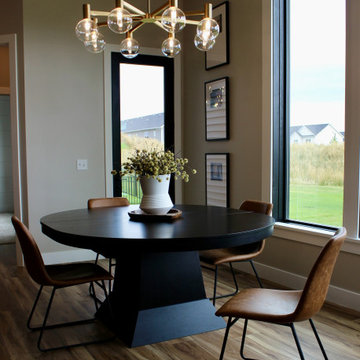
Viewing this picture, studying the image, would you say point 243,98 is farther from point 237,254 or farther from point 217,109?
point 237,254

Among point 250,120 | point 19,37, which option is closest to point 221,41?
point 250,120

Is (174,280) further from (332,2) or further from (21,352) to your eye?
(332,2)

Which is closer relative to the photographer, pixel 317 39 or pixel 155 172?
pixel 155 172

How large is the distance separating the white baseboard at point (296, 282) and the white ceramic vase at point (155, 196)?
1480mm

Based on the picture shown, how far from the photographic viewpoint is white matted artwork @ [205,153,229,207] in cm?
434

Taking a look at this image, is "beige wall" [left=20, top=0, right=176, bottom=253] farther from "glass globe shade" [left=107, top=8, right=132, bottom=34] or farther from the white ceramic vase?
"glass globe shade" [left=107, top=8, right=132, bottom=34]

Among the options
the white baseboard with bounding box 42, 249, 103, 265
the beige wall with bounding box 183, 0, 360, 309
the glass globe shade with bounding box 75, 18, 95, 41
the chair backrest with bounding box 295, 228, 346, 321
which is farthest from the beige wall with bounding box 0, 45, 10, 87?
the chair backrest with bounding box 295, 228, 346, 321

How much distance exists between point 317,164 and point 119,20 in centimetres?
198

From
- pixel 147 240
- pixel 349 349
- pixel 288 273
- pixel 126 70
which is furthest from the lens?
pixel 126 70

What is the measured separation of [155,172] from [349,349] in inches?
60.5

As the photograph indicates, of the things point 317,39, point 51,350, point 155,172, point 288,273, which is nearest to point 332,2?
point 317,39

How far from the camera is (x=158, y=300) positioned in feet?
8.69

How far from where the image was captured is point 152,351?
8.19 ft

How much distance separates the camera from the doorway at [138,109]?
4.86 m
